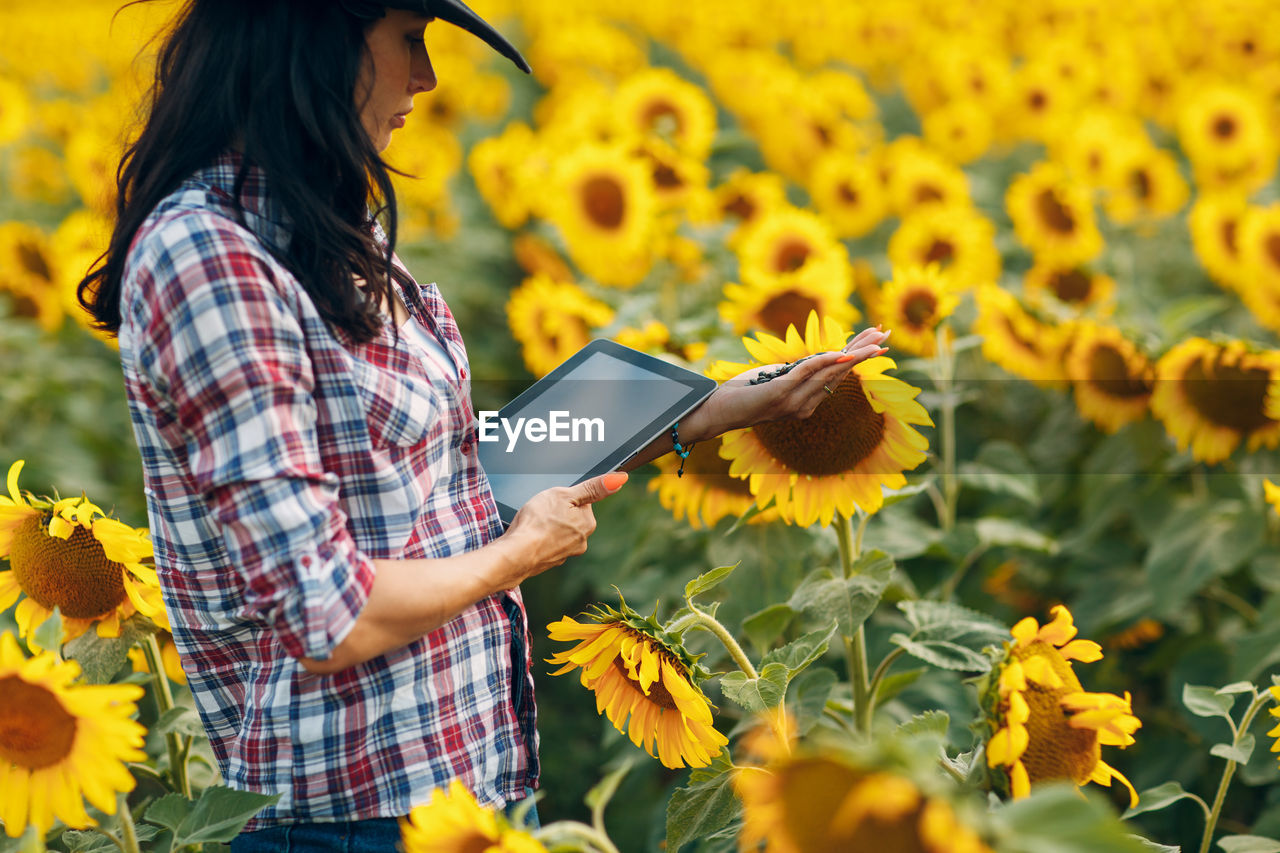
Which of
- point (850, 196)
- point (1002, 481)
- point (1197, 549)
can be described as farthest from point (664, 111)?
point (1197, 549)

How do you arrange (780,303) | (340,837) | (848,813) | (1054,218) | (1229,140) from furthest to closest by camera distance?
(1229,140)
(1054,218)
(780,303)
(340,837)
(848,813)

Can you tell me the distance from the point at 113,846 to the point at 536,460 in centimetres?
77

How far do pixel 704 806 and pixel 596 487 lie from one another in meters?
0.45

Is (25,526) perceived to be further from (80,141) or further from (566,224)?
(80,141)

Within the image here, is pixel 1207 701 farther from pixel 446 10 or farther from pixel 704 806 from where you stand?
pixel 446 10

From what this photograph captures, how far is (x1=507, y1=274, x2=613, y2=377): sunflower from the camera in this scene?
120 inches

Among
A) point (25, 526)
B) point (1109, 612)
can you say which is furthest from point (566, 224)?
point (25, 526)

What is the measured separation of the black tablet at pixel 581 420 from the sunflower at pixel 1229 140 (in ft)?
12.9

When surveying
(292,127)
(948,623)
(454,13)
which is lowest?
(948,623)

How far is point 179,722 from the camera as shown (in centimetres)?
156

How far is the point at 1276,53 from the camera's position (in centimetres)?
529

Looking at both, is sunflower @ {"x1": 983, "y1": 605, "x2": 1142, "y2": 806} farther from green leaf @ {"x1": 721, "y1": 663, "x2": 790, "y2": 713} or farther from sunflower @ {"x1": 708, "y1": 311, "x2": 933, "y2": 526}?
sunflower @ {"x1": 708, "y1": 311, "x2": 933, "y2": 526}

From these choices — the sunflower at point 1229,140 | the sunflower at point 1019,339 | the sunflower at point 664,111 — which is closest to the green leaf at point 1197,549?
the sunflower at point 1019,339

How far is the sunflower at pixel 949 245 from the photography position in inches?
141
